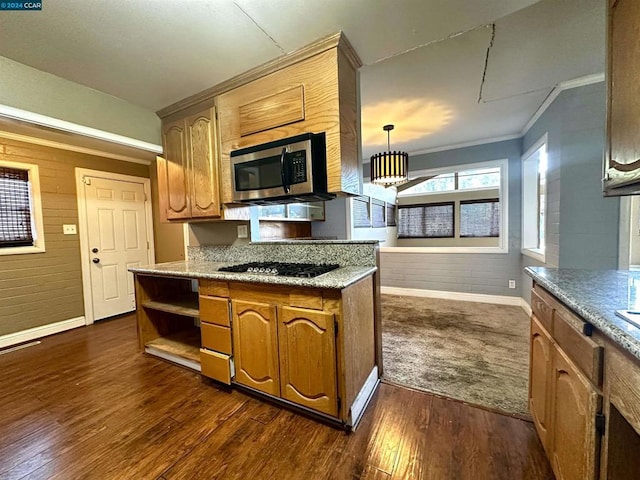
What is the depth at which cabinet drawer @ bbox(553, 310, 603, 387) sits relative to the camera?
86 cm

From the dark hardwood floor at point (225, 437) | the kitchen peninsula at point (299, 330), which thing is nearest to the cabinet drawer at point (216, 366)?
the kitchen peninsula at point (299, 330)

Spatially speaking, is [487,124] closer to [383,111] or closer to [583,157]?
[583,157]

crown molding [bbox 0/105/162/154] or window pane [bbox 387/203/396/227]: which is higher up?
crown molding [bbox 0/105/162/154]

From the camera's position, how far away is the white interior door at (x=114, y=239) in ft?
12.0

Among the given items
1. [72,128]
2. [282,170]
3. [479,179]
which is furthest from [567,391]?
[479,179]

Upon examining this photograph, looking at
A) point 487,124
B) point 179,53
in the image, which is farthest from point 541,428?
point 487,124

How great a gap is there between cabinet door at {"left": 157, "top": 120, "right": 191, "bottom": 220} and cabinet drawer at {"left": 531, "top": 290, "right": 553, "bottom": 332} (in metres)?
2.69

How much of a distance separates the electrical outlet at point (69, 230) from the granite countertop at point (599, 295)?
4.85 meters

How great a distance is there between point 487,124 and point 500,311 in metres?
2.51

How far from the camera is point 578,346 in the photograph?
3.18ft

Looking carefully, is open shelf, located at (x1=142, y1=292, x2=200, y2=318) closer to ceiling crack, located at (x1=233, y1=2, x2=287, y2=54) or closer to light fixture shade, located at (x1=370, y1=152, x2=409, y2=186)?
ceiling crack, located at (x1=233, y1=2, x2=287, y2=54)

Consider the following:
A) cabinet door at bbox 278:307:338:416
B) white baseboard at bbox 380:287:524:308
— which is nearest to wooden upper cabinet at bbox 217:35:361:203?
cabinet door at bbox 278:307:338:416

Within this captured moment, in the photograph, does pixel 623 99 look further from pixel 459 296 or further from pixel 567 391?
pixel 459 296

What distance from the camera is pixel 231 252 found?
272cm
